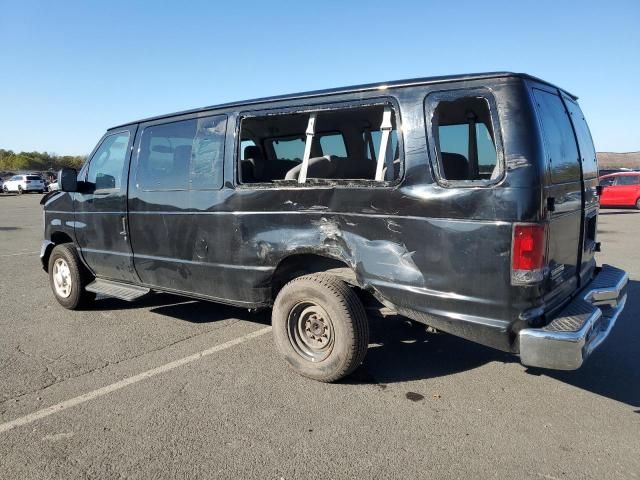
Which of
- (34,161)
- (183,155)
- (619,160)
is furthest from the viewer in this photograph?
(34,161)

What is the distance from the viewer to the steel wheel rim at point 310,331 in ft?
12.5

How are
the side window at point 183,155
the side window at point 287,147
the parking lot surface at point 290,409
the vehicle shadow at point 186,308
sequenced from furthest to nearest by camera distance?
the side window at point 287,147, the vehicle shadow at point 186,308, the side window at point 183,155, the parking lot surface at point 290,409

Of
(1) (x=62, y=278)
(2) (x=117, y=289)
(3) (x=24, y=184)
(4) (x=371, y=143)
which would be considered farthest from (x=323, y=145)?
(3) (x=24, y=184)

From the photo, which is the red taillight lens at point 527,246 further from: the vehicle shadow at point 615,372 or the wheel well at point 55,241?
the wheel well at point 55,241

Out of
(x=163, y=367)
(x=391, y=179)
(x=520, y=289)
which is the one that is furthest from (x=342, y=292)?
(x=163, y=367)

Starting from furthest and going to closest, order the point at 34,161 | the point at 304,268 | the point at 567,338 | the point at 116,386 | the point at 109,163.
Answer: the point at 34,161 → the point at 109,163 → the point at 304,268 → the point at 116,386 → the point at 567,338

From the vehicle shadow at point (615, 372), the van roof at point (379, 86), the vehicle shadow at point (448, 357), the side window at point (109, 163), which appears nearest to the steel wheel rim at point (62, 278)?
the side window at point (109, 163)

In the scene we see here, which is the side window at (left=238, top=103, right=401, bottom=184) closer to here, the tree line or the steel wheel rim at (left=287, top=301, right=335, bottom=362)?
the steel wheel rim at (left=287, top=301, right=335, bottom=362)

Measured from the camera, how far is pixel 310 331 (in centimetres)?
395

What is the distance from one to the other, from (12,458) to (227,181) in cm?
248

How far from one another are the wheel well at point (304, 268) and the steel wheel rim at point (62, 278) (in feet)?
10.1

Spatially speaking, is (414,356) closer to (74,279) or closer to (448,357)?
(448,357)

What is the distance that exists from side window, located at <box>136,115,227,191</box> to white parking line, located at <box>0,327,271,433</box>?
1496 mm

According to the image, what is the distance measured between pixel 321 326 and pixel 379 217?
103 centimetres
